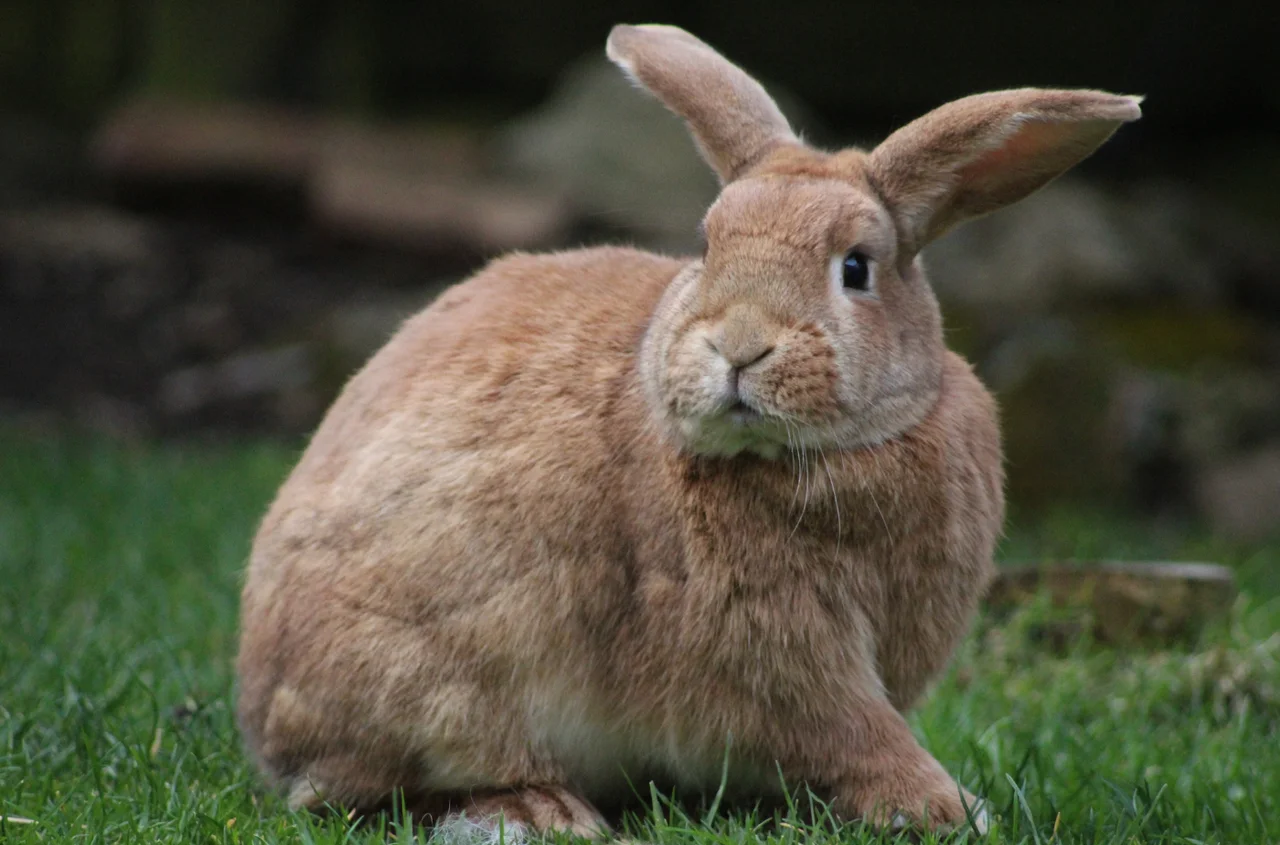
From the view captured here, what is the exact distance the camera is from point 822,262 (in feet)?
8.73

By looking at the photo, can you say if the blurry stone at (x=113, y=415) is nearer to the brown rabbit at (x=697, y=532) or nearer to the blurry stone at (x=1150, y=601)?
the blurry stone at (x=1150, y=601)

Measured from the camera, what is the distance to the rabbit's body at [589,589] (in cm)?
272

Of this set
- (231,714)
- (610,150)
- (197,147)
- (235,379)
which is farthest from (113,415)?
(231,714)

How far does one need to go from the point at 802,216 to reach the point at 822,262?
3.6 inches

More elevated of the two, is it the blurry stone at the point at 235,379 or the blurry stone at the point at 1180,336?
the blurry stone at the point at 1180,336

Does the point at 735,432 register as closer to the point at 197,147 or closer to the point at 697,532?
the point at 697,532

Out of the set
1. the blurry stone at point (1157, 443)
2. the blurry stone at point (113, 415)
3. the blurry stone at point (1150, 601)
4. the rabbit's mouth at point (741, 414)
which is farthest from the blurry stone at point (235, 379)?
the rabbit's mouth at point (741, 414)

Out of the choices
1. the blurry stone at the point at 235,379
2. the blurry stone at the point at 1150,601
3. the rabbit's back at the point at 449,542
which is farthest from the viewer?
the blurry stone at the point at 235,379

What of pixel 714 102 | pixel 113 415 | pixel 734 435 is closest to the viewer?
pixel 734 435

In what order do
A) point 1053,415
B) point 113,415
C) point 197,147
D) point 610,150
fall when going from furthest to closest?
point 610,150
point 197,147
point 113,415
point 1053,415

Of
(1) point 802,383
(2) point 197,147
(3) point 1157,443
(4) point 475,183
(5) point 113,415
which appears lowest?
(5) point 113,415

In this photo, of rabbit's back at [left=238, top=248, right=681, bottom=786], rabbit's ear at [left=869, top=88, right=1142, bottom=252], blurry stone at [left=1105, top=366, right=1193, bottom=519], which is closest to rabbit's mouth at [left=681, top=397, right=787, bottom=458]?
rabbit's back at [left=238, top=248, right=681, bottom=786]

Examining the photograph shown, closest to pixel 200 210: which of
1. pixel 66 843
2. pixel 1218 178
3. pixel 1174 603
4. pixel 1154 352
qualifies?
pixel 1154 352

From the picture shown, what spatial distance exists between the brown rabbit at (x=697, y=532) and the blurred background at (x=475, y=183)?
457 centimetres
